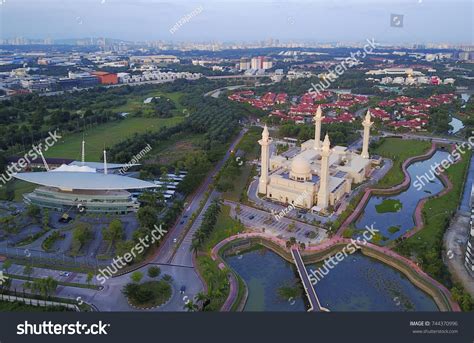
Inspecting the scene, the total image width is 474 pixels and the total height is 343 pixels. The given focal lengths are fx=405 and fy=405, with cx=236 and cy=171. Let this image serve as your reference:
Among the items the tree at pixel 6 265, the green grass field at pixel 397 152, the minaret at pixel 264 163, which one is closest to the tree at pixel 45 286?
the tree at pixel 6 265

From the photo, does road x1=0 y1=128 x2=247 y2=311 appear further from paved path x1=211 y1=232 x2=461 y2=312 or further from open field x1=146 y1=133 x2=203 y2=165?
open field x1=146 y1=133 x2=203 y2=165

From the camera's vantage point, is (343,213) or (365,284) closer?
(365,284)

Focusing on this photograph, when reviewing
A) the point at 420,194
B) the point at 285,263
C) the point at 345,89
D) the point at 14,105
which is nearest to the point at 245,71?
the point at 345,89

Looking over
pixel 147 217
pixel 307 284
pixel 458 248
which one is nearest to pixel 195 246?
pixel 147 217

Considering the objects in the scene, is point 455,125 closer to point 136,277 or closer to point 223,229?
point 223,229

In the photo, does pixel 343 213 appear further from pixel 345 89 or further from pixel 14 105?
pixel 345 89

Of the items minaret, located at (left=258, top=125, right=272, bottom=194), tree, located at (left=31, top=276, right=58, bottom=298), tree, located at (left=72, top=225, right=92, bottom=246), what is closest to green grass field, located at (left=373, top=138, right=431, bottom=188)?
minaret, located at (left=258, top=125, right=272, bottom=194)
